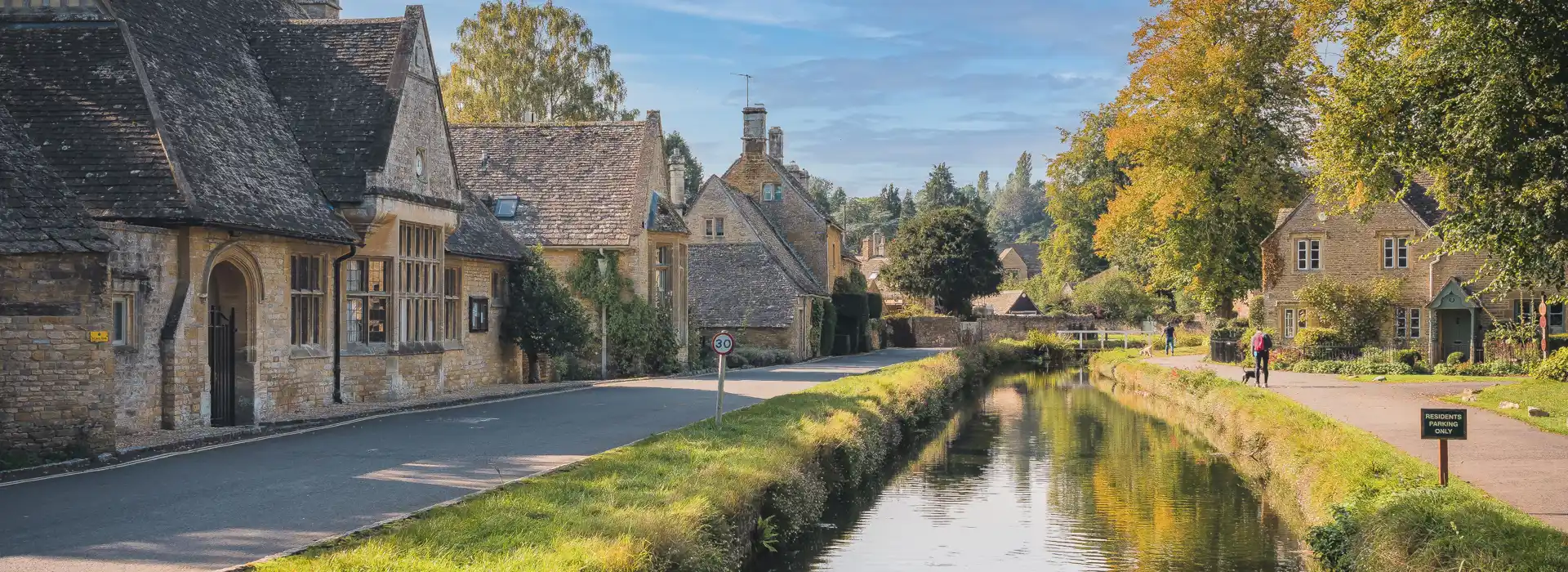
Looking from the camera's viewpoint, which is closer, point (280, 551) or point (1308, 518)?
point (280, 551)

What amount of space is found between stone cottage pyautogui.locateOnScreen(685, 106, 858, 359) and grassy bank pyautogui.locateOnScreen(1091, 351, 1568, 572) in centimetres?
2353

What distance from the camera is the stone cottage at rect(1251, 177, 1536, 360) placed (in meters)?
42.6

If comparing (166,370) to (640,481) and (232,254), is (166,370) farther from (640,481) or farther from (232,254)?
(640,481)

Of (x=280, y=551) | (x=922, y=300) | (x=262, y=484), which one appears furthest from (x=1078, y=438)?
(x=922, y=300)

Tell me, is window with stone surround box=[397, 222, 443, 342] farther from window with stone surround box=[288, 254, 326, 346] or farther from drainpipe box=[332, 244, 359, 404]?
window with stone surround box=[288, 254, 326, 346]

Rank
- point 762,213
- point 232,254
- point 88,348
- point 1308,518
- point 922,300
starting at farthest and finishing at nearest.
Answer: point 922,300, point 762,213, point 232,254, point 1308,518, point 88,348

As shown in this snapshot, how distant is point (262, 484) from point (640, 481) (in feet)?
12.1

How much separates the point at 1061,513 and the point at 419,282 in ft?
43.5

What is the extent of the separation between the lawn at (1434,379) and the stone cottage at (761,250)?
65.4ft

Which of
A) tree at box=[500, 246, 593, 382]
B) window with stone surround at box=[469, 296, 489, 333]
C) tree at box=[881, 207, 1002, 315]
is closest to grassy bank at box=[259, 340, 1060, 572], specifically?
window with stone surround at box=[469, 296, 489, 333]

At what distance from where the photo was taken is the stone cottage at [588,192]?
115 feet

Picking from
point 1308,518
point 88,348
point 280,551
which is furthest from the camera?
point 1308,518

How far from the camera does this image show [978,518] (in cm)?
1767

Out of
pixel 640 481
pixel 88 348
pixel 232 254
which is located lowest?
pixel 640 481
